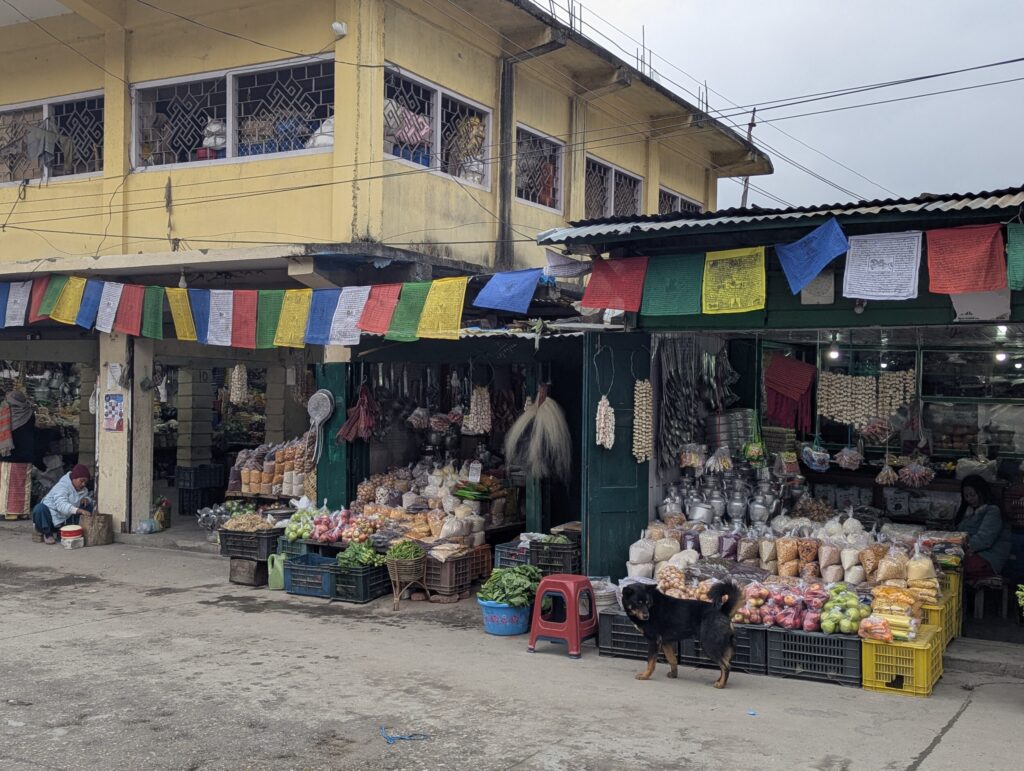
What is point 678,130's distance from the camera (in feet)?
59.0

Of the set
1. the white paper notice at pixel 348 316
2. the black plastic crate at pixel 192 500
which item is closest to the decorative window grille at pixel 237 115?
the white paper notice at pixel 348 316

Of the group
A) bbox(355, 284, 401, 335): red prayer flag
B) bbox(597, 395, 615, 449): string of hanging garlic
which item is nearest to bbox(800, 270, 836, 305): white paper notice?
bbox(597, 395, 615, 449): string of hanging garlic

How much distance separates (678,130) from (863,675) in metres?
12.9

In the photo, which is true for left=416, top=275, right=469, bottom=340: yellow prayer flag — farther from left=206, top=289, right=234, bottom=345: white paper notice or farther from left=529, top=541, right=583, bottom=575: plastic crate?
left=206, top=289, right=234, bottom=345: white paper notice

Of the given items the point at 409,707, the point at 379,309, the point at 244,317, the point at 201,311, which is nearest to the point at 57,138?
the point at 201,311

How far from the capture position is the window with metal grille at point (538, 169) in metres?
14.7

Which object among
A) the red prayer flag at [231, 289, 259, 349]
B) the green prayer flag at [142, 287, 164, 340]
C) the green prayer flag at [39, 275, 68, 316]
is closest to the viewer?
the red prayer flag at [231, 289, 259, 349]

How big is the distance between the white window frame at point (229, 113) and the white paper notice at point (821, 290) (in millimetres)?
6448

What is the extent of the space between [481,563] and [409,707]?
4138mm

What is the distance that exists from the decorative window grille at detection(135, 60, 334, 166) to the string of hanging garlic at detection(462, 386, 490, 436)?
12.1 feet

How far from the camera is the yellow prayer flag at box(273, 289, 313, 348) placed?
1136 centimetres

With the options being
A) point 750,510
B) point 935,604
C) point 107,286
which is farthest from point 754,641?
point 107,286

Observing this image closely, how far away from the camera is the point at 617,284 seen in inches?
356

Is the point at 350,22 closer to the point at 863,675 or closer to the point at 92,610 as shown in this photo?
the point at 92,610
